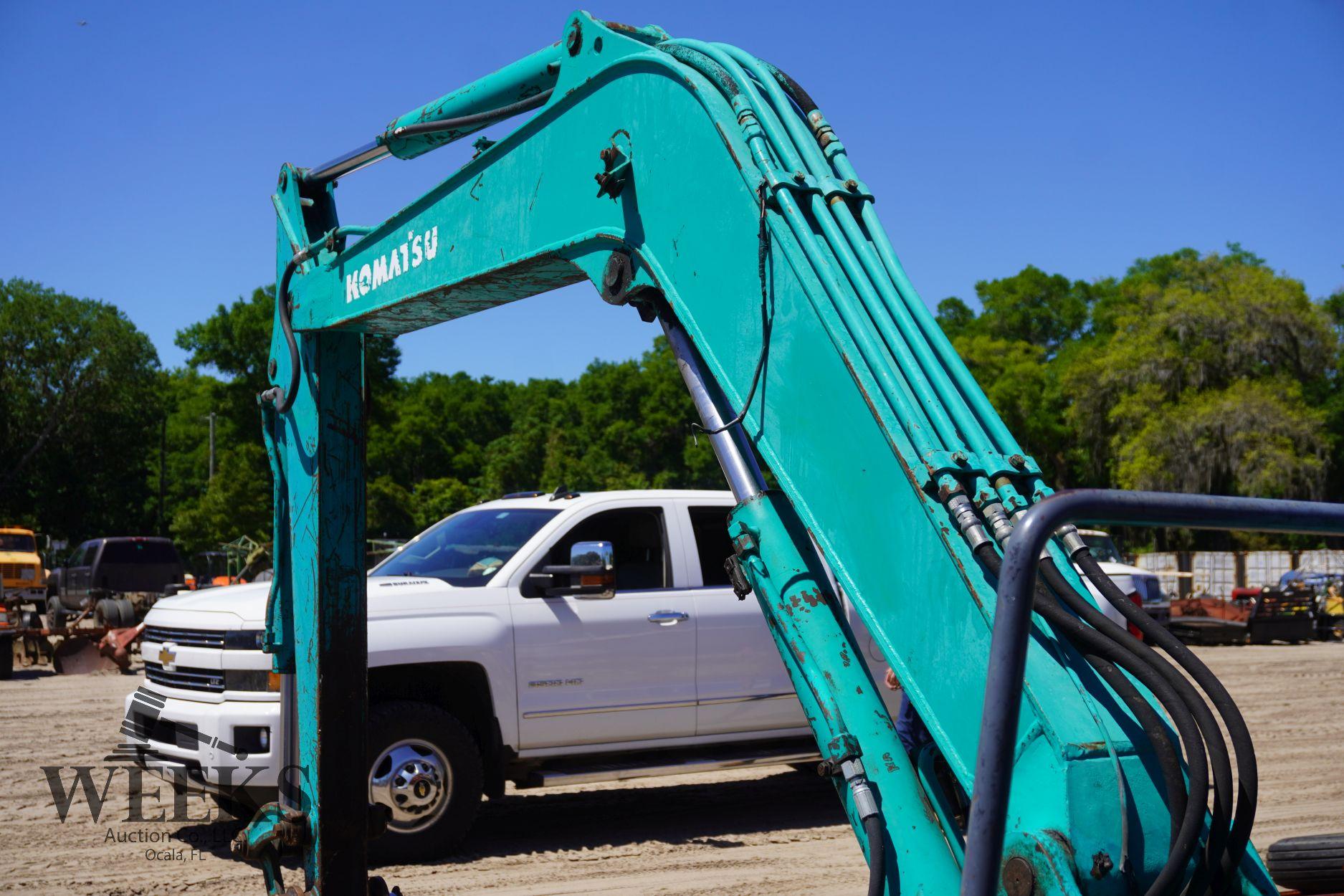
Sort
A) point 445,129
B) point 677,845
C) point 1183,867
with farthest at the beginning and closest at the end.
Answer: point 677,845, point 445,129, point 1183,867

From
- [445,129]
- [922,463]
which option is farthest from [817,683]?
[445,129]

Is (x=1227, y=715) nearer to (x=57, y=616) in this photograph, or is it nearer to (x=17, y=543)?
(x=57, y=616)

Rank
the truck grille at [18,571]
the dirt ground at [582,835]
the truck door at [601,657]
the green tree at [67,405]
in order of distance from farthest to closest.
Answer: the green tree at [67,405] < the truck grille at [18,571] < the truck door at [601,657] < the dirt ground at [582,835]

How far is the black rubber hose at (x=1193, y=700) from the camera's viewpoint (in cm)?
178

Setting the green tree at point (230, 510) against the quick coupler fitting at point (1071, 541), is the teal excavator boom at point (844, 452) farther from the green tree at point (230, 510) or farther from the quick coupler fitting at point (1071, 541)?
the green tree at point (230, 510)

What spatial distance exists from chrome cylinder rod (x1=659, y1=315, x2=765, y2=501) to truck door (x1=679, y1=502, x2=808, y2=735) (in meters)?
5.10

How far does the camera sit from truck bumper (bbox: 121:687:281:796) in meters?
6.76

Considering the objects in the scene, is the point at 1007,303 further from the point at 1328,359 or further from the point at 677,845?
the point at 677,845

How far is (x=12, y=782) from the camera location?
30.5ft

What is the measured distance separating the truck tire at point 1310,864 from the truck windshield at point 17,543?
1292 inches

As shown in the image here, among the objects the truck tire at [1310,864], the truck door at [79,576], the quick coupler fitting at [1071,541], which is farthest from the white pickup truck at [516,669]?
the truck door at [79,576]

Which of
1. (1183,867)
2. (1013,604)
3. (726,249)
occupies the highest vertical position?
(726,249)

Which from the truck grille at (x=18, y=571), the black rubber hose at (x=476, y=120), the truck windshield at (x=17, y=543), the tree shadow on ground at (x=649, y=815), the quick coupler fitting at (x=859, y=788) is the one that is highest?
the black rubber hose at (x=476, y=120)

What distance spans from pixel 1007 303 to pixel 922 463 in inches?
3097
